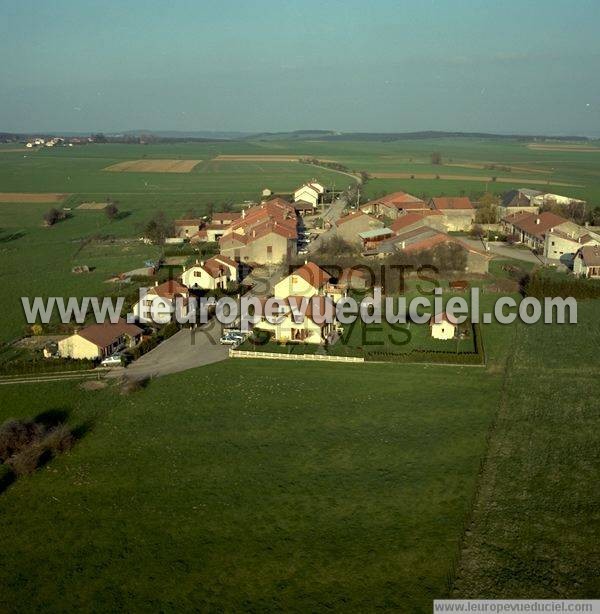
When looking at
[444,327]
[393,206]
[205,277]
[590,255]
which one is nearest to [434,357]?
[444,327]

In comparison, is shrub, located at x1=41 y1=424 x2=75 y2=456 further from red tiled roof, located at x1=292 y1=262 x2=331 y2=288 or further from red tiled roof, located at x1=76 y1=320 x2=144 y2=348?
red tiled roof, located at x1=292 y1=262 x2=331 y2=288

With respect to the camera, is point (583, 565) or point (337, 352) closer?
point (583, 565)

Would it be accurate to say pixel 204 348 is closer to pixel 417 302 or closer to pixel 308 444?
pixel 308 444

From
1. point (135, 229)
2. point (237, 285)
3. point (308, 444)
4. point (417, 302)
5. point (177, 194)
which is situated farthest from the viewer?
point (177, 194)

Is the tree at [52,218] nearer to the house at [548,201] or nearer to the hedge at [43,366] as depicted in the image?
the hedge at [43,366]

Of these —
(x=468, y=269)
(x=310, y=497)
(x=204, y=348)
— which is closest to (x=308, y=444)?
(x=310, y=497)

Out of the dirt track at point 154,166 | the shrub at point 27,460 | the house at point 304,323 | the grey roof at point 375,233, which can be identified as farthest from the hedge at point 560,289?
the dirt track at point 154,166
